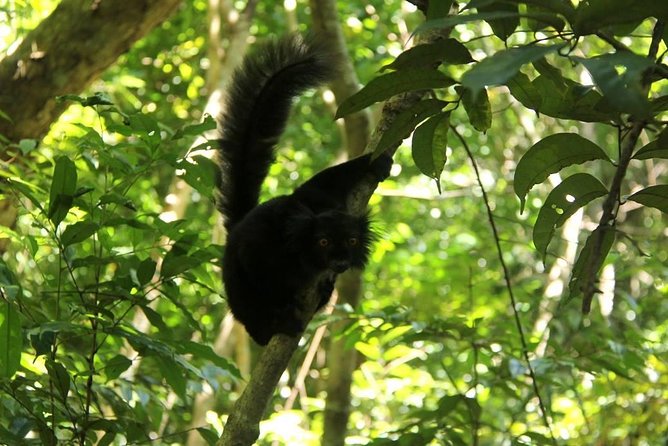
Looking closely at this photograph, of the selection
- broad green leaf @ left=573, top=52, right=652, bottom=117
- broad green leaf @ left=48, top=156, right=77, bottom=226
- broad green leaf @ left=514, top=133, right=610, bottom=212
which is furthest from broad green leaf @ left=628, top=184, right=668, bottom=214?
broad green leaf @ left=48, top=156, right=77, bottom=226

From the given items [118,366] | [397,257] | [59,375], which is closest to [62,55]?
[118,366]

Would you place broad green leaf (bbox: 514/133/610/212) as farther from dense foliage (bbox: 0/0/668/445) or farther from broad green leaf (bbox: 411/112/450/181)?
broad green leaf (bbox: 411/112/450/181)

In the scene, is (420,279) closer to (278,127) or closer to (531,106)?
(278,127)

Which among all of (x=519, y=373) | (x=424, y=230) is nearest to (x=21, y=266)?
(x=519, y=373)

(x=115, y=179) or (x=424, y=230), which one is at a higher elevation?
(x=424, y=230)

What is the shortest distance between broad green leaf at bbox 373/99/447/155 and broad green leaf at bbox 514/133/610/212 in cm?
22

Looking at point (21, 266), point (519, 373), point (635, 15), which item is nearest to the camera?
point (635, 15)

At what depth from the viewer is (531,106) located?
1753 millimetres

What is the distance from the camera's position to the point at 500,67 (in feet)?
3.38

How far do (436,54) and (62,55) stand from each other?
10.7 feet

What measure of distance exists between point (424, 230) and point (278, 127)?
310 inches

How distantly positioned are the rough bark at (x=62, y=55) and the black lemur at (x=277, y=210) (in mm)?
899

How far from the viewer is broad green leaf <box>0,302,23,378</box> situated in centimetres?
208

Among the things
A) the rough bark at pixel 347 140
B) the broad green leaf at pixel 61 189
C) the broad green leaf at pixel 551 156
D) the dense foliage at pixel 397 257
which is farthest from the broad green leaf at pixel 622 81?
the rough bark at pixel 347 140
